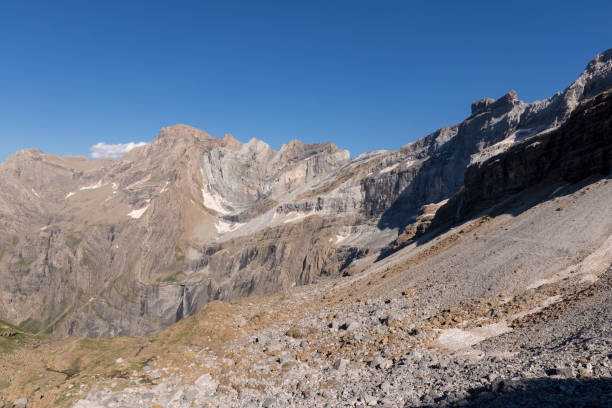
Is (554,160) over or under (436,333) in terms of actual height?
over

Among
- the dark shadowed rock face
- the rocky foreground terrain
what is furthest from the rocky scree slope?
the dark shadowed rock face

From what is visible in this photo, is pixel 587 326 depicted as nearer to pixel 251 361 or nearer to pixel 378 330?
pixel 378 330

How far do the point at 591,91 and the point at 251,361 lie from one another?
3787 inches

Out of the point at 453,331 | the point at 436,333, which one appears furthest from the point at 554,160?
the point at 436,333

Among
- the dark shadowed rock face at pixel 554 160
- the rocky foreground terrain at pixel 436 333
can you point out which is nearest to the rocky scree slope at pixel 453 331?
the rocky foreground terrain at pixel 436 333

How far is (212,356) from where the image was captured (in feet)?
73.0

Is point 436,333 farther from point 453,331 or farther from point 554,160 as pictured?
point 554,160

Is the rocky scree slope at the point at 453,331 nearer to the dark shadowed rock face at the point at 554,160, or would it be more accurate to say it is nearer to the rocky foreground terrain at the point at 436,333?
the rocky foreground terrain at the point at 436,333

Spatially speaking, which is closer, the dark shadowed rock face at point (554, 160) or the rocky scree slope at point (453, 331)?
the rocky scree slope at point (453, 331)

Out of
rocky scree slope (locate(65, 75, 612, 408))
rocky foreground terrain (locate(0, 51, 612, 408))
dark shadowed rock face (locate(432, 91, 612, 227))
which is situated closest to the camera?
rocky scree slope (locate(65, 75, 612, 408))

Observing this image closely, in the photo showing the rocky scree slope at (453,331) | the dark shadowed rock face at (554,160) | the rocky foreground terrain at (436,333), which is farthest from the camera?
the dark shadowed rock face at (554,160)

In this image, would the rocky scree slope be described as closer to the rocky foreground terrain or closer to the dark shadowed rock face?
the rocky foreground terrain

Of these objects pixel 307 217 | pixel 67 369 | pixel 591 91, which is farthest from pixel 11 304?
pixel 591 91

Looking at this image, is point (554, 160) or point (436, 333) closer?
point (436, 333)
